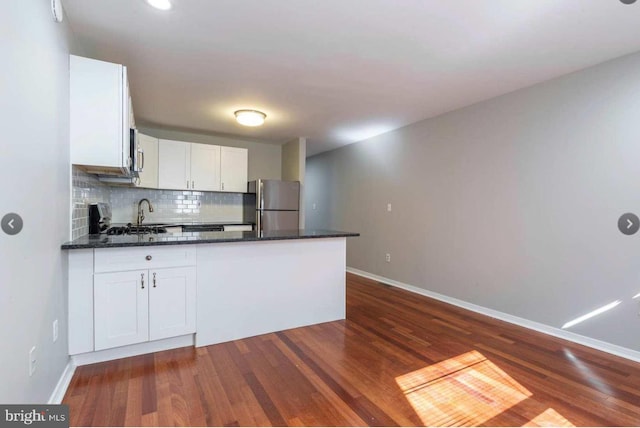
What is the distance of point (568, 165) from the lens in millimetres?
2820

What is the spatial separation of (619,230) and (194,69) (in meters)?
3.98

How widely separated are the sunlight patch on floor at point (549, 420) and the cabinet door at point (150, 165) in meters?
4.89

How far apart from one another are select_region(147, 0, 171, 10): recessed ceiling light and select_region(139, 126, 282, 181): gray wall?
3.42 meters

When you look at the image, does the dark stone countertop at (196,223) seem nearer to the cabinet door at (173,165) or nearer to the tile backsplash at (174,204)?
the tile backsplash at (174,204)

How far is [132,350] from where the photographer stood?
7.68ft

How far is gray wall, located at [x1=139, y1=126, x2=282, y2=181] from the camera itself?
17.2 ft

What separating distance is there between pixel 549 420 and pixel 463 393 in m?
0.44

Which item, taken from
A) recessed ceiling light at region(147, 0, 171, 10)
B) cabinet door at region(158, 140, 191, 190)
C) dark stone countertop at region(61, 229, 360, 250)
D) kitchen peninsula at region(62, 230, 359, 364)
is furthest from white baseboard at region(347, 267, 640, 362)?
recessed ceiling light at region(147, 0, 171, 10)

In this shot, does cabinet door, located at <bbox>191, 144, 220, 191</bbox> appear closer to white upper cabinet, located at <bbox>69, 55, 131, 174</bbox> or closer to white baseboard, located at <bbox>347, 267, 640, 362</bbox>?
white upper cabinet, located at <bbox>69, 55, 131, 174</bbox>

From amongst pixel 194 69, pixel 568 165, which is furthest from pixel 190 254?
pixel 568 165

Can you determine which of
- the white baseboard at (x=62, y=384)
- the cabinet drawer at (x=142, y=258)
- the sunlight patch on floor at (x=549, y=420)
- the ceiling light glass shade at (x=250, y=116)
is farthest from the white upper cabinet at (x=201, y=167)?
the sunlight patch on floor at (x=549, y=420)

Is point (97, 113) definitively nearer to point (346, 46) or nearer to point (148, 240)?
point (148, 240)

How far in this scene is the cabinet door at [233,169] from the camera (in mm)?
5109

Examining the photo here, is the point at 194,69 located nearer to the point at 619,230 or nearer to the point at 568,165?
the point at 568,165
